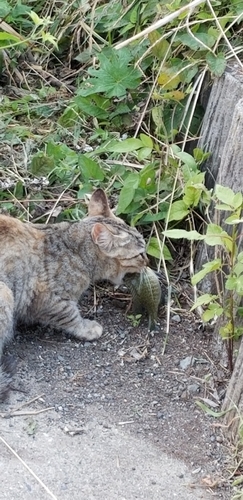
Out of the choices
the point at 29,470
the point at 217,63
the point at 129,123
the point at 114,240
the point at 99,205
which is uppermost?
the point at 217,63

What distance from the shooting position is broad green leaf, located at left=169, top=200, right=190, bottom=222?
4566mm

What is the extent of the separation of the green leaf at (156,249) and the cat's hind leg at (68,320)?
575 millimetres

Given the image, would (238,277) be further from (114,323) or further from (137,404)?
(114,323)

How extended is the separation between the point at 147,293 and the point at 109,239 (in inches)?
14.6

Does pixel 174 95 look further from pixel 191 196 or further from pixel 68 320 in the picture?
pixel 68 320

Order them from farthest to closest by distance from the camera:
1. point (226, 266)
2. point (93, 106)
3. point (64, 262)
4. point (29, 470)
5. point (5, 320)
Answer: point (93, 106), point (64, 262), point (226, 266), point (5, 320), point (29, 470)

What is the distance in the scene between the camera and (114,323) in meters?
4.73

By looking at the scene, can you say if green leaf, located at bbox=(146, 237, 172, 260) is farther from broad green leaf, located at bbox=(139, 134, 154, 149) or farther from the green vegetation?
broad green leaf, located at bbox=(139, 134, 154, 149)

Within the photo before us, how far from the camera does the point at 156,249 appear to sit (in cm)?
485

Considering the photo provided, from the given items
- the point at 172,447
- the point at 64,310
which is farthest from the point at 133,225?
the point at 172,447

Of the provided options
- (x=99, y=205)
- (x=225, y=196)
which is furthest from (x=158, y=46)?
(x=225, y=196)

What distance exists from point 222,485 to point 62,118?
3.13 meters

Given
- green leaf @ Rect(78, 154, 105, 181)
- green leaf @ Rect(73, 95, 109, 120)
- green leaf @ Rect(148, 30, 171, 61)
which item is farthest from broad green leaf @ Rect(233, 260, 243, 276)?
green leaf @ Rect(73, 95, 109, 120)

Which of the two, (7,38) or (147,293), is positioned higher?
(7,38)
